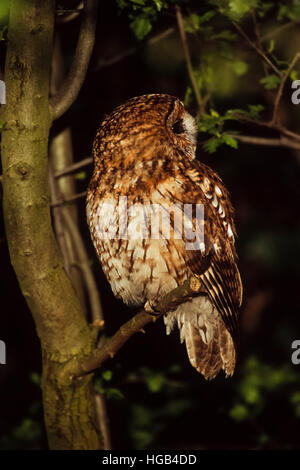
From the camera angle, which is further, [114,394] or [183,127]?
[114,394]

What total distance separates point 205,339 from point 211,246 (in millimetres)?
552

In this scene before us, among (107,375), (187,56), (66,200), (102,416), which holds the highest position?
(187,56)

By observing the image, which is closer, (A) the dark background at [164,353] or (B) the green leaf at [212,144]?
(B) the green leaf at [212,144]

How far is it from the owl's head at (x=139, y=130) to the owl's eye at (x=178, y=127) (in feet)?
0.15

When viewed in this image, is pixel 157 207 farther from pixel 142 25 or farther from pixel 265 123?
pixel 142 25

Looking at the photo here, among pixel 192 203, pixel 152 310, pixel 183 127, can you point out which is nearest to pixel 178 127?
pixel 183 127

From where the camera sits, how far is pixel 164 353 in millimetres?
3287

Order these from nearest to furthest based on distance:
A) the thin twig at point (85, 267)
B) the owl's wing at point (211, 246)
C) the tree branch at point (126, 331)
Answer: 1. the tree branch at point (126, 331)
2. the owl's wing at point (211, 246)
3. the thin twig at point (85, 267)

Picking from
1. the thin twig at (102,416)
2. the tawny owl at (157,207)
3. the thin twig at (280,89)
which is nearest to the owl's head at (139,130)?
the tawny owl at (157,207)

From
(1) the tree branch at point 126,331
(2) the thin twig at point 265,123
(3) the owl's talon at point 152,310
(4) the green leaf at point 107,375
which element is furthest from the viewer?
(4) the green leaf at point 107,375

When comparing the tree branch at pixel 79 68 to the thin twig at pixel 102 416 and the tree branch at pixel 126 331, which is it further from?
the thin twig at pixel 102 416

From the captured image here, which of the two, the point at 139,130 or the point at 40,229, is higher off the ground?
the point at 139,130

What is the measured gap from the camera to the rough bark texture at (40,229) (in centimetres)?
172

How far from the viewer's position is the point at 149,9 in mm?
2221
